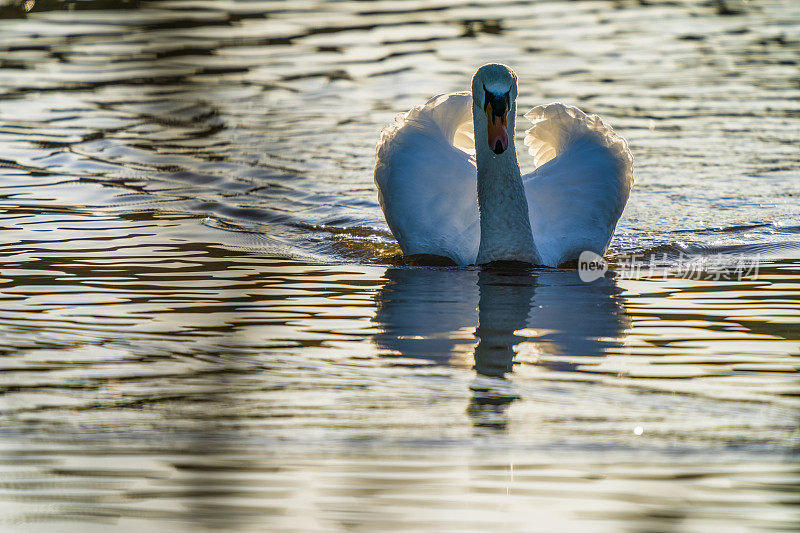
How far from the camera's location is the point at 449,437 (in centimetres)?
441

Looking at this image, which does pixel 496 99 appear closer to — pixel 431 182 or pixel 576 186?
pixel 431 182

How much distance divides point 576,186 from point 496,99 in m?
1.28

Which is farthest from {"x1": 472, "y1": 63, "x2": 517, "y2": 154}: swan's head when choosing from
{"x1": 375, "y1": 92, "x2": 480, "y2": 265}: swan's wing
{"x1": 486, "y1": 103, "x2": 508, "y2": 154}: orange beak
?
{"x1": 375, "y1": 92, "x2": 480, "y2": 265}: swan's wing

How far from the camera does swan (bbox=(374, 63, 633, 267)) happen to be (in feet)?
26.7

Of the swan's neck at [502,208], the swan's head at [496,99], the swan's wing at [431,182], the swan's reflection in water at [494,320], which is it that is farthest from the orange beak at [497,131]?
the swan's wing at [431,182]

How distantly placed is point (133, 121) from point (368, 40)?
4786 mm

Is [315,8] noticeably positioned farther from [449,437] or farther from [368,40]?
[449,437]

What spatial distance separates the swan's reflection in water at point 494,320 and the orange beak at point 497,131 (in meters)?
0.85

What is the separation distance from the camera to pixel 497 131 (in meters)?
7.75

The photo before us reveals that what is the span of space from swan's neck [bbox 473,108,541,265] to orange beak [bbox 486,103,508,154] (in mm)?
414

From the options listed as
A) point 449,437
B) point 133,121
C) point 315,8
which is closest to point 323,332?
point 449,437

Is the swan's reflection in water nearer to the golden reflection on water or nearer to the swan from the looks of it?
the golden reflection on water

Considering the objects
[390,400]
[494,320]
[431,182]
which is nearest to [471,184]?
[431,182]

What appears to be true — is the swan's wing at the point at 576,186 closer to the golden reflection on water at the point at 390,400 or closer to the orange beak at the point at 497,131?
the golden reflection on water at the point at 390,400
